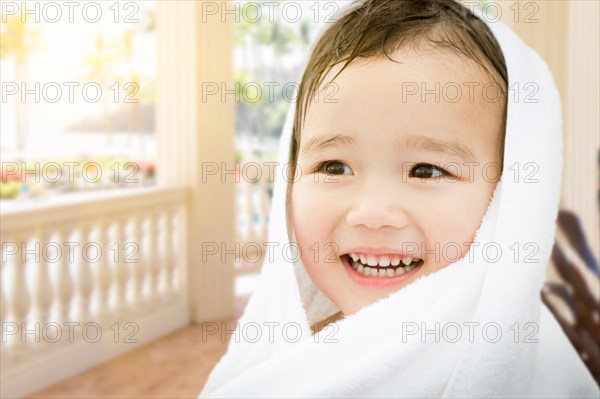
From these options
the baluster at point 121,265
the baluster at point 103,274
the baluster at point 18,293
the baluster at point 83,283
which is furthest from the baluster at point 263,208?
the baluster at point 18,293

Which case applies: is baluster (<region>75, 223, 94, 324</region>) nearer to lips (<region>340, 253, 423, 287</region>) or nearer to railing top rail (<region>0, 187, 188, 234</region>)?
railing top rail (<region>0, 187, 188, 234</region>)

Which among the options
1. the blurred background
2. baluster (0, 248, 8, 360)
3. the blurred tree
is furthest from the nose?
the blurred tree

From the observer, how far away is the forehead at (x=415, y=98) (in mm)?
723

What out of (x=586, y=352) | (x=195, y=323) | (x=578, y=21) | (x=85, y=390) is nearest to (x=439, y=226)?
(x=586, y=352)

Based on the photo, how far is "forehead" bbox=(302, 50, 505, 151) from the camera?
723mm

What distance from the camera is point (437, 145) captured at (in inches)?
28.6

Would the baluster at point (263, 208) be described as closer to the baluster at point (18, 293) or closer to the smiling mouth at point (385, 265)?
the baluster at point (18, 293)

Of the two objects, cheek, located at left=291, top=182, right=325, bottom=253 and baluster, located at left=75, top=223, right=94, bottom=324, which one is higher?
cheek, located at left=291, top=182, right=325, bottom=253

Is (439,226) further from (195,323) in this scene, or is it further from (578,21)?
(195,323)

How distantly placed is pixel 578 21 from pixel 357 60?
119cm

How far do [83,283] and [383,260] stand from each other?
184 centimetres

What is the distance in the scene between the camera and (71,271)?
2371 mm

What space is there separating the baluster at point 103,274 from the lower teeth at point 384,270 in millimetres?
1842

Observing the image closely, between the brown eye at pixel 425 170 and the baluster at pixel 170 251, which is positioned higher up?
the brown eye at pixel 425 170
